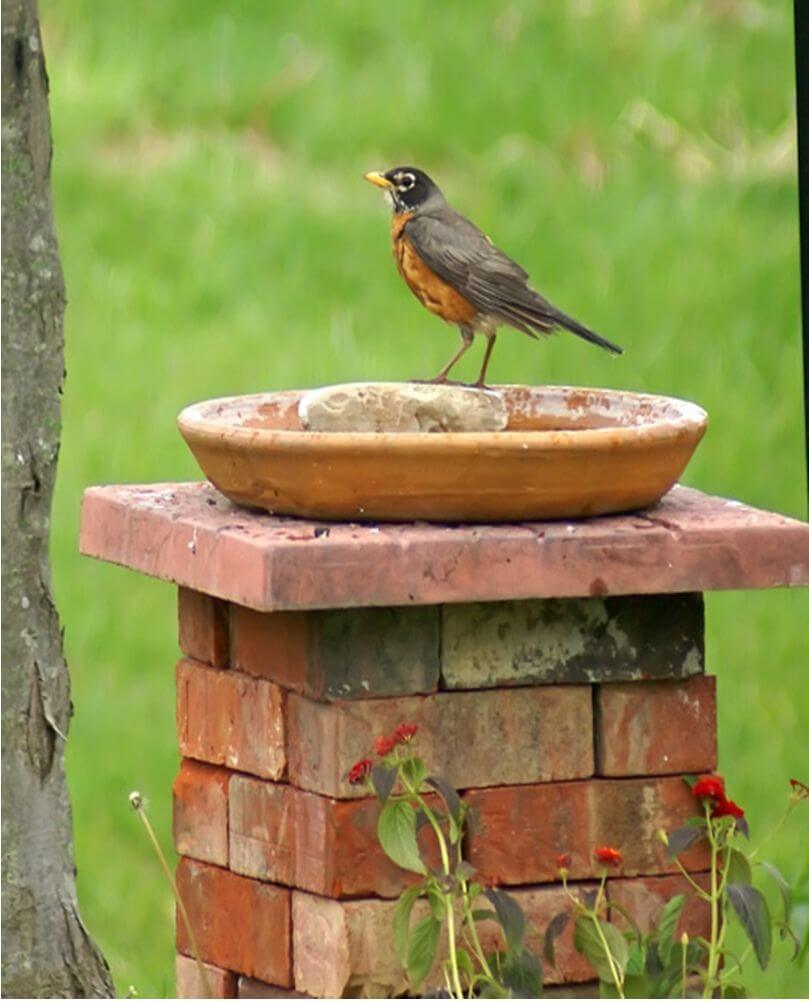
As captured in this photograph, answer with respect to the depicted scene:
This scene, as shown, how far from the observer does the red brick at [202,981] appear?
4180 millimetres

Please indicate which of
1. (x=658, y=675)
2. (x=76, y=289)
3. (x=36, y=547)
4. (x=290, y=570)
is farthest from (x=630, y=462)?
(x=76, y=289)

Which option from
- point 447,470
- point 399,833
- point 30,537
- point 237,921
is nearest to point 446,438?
point 447,470

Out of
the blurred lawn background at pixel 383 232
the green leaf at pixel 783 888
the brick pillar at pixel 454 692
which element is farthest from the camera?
the blurred lawn background at pixel 383 232

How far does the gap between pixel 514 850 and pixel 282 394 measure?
0.96m

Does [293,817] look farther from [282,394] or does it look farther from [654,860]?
[282,394]

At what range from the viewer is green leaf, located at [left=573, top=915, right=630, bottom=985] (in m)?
3.79

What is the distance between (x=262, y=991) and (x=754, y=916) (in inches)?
33.1

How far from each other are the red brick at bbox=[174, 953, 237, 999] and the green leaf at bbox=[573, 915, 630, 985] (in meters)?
0.66

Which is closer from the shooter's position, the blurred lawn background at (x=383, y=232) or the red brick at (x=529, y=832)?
the red brick at (x=529, y=832)

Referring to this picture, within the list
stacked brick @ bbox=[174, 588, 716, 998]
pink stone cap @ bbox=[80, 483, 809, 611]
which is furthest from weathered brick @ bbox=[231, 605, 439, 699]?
pink stone cap @ bbox=[80, 483, 809, 611]

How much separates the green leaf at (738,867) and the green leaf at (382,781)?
1.91 feet

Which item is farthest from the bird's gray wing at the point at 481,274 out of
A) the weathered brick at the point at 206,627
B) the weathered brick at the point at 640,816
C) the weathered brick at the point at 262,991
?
the weathered brick at the point at 262,991

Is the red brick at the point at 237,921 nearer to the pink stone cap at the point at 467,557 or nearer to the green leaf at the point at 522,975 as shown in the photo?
the green leaf at the point at 522,975

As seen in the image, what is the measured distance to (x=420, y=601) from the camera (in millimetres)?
3670
